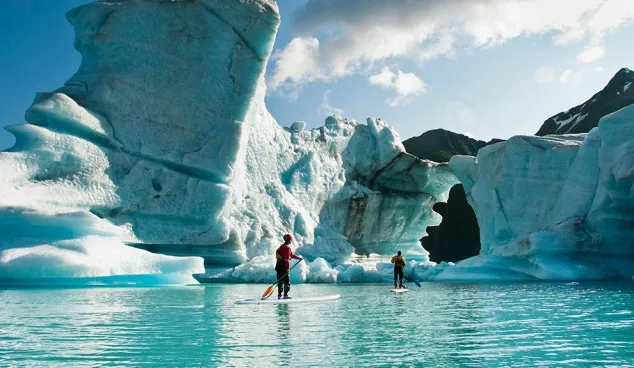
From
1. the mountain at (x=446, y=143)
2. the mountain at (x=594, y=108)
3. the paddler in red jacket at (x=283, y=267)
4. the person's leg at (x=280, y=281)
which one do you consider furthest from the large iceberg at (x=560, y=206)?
the mountain at (x=446, y=143)

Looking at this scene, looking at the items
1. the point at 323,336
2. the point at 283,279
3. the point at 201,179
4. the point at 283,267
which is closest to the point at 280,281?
the point at 283,279

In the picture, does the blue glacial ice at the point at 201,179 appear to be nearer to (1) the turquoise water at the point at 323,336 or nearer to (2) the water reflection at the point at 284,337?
(1) the turquoise water at the point at 323,336

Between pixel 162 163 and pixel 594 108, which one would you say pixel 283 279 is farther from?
pixel 594 108

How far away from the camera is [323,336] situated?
4.87 m

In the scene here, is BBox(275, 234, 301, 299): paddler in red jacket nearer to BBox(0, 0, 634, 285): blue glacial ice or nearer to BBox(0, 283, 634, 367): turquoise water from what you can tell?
BBox(0, 283, 634, 367): turquoise water

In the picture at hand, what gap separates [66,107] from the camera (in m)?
16.4

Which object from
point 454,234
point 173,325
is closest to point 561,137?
point 173,325

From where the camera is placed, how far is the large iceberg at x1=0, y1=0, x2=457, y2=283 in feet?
46.7

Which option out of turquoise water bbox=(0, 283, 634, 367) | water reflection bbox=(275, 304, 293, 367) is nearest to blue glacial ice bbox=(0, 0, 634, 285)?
turquoise water bbox=(0, 283, 634, 367)

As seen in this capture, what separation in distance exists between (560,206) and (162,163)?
38.5 ft

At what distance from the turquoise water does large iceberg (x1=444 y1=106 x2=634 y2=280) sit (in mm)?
9794

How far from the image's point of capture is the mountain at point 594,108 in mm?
54031

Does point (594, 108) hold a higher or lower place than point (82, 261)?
higher

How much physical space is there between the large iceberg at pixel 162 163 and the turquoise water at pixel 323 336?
23.2 ft
